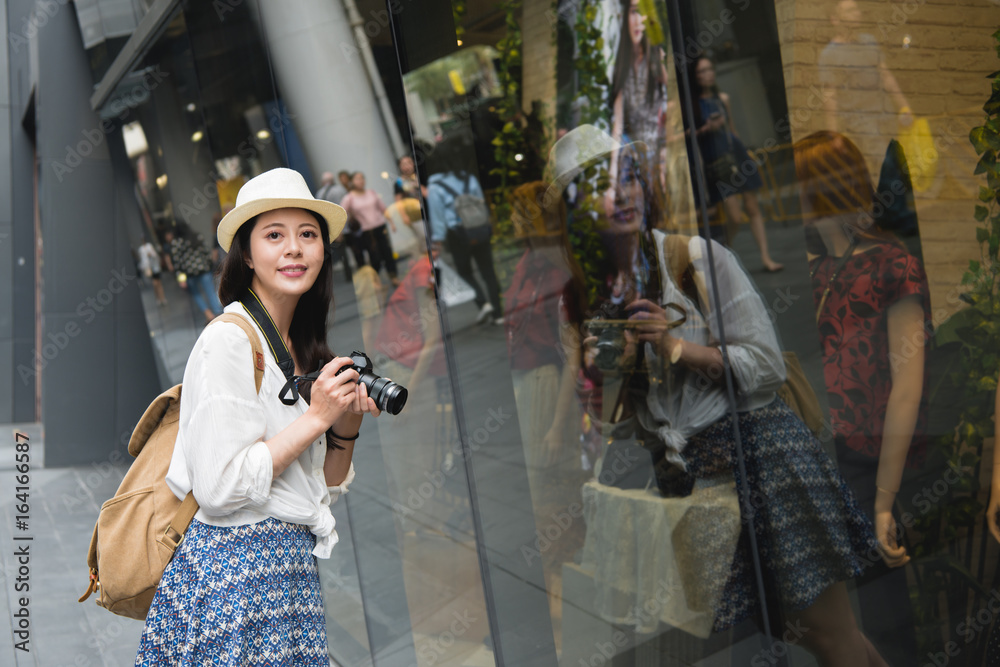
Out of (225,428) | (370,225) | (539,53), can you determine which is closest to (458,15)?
(539,53)

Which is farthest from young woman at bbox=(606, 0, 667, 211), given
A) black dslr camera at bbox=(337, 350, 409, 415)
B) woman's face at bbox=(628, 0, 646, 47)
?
black dslr camera at bbox=(337, 350, 409, 415)

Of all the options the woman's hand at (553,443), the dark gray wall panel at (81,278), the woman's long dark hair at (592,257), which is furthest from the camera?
the dark gray wall panel at (81,278)

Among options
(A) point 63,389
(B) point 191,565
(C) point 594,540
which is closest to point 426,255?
(C) point 594,540

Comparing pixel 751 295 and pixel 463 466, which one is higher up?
pixel 751 295

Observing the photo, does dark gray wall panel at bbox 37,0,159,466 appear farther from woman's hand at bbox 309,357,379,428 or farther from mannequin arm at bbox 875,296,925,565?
mannequin arm at bbox 875,296,925,565

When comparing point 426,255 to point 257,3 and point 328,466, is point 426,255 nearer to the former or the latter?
point 328,466

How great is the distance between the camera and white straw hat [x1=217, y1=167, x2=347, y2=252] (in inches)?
75.6

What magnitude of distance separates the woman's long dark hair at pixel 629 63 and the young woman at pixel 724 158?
0.17m

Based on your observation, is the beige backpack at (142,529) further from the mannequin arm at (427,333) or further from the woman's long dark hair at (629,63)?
the mannequin arm at (427,333)

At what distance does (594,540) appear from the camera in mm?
2820

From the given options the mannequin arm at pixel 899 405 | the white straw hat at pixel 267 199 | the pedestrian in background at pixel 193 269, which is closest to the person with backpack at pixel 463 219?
the white straw hat at pixel 267 199

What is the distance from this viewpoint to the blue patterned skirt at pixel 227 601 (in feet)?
5.90

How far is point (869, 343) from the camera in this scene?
1.91 metres

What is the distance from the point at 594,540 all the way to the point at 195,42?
4.54m
